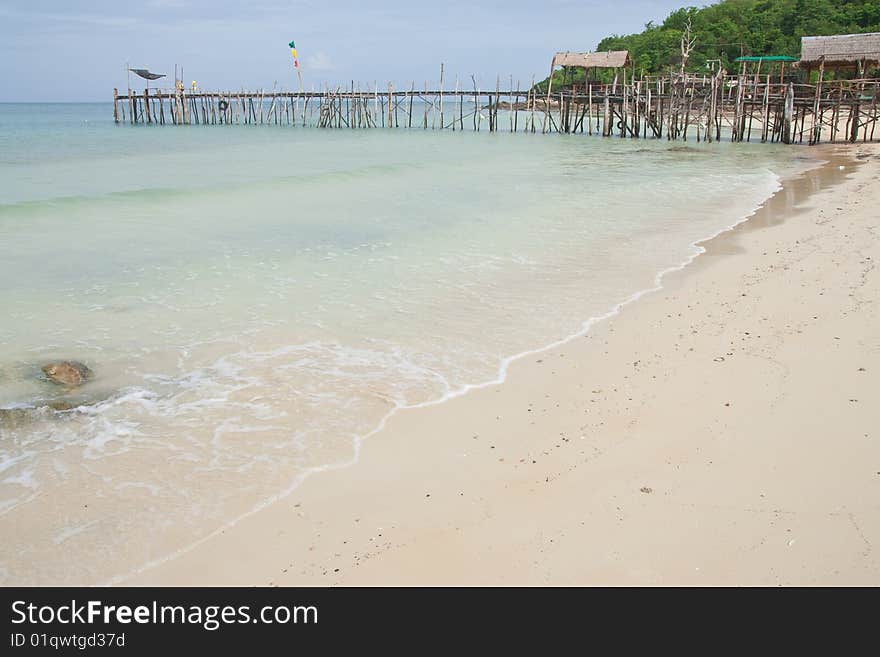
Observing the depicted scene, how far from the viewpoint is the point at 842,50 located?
2592 centimetres

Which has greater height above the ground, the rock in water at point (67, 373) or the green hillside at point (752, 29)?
the green hillside at point (752, 29)

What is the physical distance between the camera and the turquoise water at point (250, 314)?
3.79 meters

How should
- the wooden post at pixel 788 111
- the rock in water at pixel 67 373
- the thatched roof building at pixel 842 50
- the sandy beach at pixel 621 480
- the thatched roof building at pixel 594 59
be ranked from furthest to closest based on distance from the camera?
the thatched roof building at pixel 594 59 < the wooden post at pixel 788 111 < the thatched roof building at pixel 842 50 < the rock in water at pixel 67 373 < the sandy beach at pixel 621 480

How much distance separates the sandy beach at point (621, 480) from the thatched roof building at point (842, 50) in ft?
80.4

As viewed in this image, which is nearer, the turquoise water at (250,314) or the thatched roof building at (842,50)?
the turquoise water at (250,314)

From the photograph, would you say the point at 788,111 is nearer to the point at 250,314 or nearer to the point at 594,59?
the point at 594,59

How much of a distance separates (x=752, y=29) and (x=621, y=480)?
54544mm

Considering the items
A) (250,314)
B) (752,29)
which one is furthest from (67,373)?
(752,29)

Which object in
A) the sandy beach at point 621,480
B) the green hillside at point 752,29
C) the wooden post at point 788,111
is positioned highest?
the green hillside at point 752,29

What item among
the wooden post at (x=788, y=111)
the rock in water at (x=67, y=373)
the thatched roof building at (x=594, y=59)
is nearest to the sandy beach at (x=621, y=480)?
the rock in water at (x=67, y=373)

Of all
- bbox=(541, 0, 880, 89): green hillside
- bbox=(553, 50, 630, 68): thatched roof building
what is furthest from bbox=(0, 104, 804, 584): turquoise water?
bbox=(541, 0, 880, 89): green hillside

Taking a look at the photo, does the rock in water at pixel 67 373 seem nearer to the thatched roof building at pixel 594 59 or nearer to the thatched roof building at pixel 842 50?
Answer: the thatched roof building at pixel 842 50
